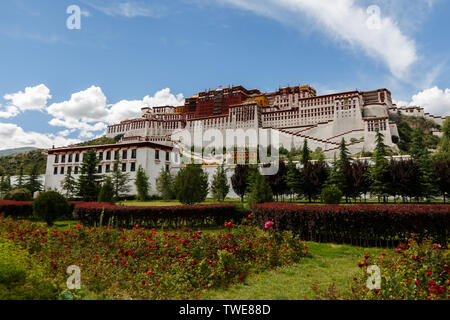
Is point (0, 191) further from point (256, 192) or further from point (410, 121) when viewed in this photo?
point (410, 121)

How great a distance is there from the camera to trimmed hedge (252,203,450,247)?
7746 mm

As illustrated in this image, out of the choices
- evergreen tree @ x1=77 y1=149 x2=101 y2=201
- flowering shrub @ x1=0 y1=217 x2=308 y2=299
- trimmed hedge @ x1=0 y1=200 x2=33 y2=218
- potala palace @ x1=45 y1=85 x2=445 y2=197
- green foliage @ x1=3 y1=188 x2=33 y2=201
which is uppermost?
potala palace @ x1=45 y1=85 x2=445 y2=197

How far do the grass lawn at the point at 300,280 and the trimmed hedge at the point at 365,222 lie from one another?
96 cm

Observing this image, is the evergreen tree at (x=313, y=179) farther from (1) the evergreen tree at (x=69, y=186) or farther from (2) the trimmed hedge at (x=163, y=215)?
(1) the evergreen tree at (x=69, y=186)

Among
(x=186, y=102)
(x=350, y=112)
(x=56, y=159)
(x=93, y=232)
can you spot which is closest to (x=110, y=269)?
(x=93, y=232)

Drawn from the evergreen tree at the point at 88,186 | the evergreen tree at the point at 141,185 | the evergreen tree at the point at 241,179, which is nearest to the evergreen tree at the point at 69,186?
the evergreen tree at the point at 88,186

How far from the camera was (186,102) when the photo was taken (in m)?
100

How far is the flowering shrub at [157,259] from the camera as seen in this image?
4906 mm

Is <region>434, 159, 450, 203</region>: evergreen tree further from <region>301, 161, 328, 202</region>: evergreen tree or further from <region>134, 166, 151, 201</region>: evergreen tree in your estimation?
<region>134, 166, 151, 201</region>: evergreen tree

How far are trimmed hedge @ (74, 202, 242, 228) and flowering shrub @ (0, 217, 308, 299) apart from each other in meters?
4.67

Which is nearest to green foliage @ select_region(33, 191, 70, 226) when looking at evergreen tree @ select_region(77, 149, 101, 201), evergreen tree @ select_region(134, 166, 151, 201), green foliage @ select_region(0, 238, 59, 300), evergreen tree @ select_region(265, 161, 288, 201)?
green foliage @ select_region(0, 238, 59, 300)

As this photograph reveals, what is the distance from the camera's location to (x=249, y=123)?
8019cm
